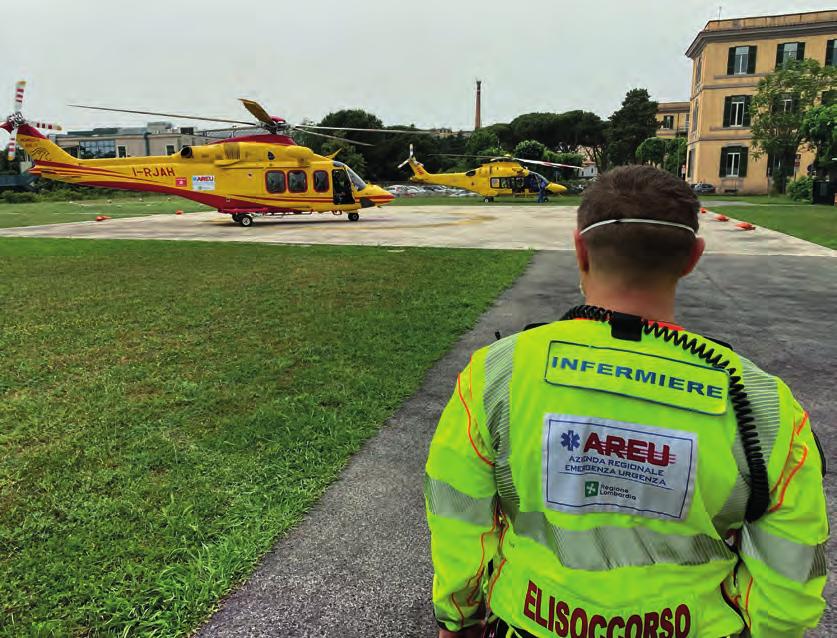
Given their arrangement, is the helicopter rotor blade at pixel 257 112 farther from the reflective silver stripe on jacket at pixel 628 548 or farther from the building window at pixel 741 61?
the building window at pixel 741 61

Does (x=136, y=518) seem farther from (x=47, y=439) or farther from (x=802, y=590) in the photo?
(x=802, y=590)

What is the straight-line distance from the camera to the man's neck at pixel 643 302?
127 centimetres

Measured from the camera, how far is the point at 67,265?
1185cm

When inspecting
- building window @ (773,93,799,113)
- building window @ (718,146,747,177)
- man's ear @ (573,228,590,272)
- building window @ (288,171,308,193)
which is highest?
building window @ (773,93,799,113)

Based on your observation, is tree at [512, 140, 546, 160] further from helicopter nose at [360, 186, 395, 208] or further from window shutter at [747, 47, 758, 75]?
helicopter nose at [360, 186, 395, 208]

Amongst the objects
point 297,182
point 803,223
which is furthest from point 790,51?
point 297,182

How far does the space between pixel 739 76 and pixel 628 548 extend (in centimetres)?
5441

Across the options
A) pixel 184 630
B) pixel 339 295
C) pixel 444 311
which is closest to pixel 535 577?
pixel 184 630

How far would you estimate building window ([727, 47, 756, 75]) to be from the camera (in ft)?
147

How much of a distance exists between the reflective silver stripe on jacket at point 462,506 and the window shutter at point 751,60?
179ft

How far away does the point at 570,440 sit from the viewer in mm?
1219

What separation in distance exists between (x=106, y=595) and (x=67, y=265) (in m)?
11.3

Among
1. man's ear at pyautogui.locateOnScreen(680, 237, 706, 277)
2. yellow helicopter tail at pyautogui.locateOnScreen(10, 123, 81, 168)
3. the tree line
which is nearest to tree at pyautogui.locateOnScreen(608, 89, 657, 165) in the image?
the tree line

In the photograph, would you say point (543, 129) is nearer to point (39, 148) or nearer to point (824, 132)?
point (824, 132)
